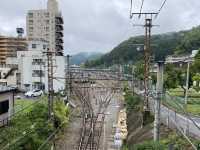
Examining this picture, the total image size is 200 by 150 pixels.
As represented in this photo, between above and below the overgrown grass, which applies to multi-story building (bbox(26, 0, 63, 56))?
above

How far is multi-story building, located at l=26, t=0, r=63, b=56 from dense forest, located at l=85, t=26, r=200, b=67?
16.2 metres

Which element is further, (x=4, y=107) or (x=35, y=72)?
(x=35, y=72)

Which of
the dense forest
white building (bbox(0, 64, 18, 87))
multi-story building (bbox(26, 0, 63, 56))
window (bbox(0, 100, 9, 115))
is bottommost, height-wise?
window (bbox(0, 100, 9, 115))

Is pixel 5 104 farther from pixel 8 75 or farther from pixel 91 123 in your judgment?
pixel 8 75

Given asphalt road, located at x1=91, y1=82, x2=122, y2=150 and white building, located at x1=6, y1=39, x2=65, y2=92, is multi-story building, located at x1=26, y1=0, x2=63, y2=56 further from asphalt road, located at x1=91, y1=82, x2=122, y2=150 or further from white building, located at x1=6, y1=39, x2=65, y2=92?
asphalt road, located at x1=91, y1=82, x2=122, y2=150

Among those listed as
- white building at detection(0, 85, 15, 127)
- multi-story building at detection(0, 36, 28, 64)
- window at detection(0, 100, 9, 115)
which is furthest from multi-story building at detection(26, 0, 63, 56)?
window at detection(0, 100, 9, 115)

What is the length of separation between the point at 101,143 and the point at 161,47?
59349 millimetres

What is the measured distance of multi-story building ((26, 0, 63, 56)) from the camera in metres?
77.6

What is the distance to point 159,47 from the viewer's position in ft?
269

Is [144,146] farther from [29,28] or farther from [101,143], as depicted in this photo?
[29,28]

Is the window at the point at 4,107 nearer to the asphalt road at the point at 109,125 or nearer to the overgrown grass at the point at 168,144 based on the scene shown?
the asphalt road at the point at 109,125

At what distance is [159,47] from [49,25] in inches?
938

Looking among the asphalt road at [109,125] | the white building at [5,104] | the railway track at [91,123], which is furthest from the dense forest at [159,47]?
the white building at [5,104]

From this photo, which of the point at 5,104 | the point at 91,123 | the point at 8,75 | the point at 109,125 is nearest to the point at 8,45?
the point at 8,75
